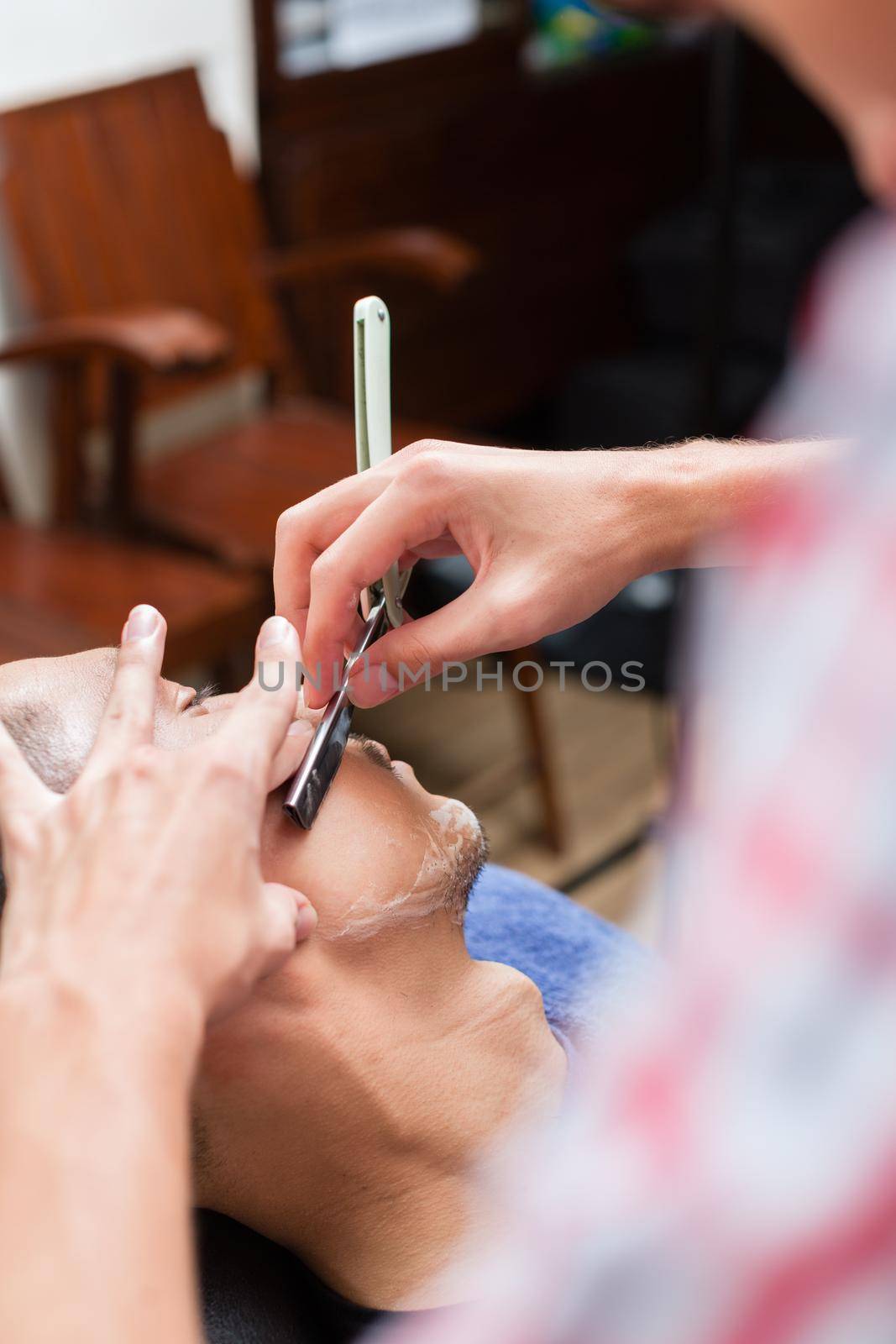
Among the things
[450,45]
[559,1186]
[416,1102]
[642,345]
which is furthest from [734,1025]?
[642,345]

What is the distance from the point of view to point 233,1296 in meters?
0.80

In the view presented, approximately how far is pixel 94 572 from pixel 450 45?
1673mm

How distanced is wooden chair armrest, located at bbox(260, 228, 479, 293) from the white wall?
0.37m

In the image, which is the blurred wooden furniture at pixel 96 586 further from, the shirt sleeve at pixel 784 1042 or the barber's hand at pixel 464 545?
the shirt sleeve at pixel 784 1042

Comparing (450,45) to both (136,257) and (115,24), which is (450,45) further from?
(136,257)

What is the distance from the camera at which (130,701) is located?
2.12ft

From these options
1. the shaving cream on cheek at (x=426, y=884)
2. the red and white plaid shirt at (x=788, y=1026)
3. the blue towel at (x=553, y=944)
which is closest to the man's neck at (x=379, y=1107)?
the shaving cream on cheek at (x=426, y=884)

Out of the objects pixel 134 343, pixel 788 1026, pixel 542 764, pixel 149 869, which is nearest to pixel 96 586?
pixel 134 343

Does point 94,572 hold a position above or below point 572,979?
above

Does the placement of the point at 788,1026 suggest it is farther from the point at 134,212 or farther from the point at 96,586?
the point at 134,212

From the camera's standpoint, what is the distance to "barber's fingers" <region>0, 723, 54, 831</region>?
0.61m

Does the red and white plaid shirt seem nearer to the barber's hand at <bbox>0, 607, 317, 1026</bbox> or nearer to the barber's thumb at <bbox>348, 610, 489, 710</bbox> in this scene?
the barber's hand at <bbox>0, 607, 317, 1026</bbox>

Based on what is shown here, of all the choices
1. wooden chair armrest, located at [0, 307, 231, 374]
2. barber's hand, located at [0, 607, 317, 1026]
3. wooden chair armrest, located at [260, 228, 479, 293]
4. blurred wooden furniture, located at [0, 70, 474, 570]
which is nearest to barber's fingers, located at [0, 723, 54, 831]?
barber's hand, located at [0, 607, 317, 1026]

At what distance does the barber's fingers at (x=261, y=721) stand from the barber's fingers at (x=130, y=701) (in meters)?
0.04
